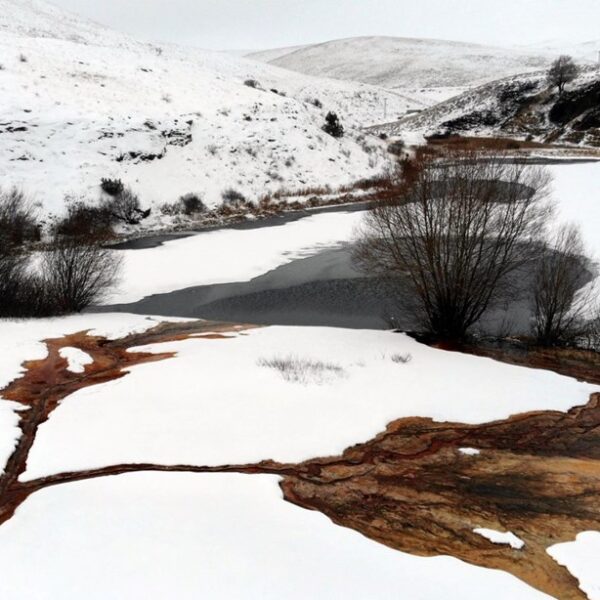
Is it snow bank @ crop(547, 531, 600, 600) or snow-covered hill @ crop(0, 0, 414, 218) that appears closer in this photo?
Answer: snow bank @ crop(547, 531, 600, 600)

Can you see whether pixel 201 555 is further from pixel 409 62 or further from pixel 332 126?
pixel 409 62

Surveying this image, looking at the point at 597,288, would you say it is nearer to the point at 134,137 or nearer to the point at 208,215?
the point at 208,215

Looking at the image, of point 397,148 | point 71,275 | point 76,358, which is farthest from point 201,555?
point 397,148

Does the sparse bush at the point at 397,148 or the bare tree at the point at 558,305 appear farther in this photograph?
the sparse bush at the point at 397,148

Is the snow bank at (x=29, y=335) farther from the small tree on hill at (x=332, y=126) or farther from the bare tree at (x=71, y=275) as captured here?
the small tree on hill at (x=332, y=126)

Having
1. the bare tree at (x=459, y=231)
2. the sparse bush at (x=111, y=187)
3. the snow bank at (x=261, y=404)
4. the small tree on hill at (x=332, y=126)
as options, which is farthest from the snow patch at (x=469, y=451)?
the small tree on hill at (x=332, y=126)

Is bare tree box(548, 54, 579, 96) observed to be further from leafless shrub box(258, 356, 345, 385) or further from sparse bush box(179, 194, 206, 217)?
leafless shrub box(258, 356, 345, 385)

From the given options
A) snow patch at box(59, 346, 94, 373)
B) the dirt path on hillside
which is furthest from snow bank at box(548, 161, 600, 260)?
snow patch at box(59, 346, 94, 373)
